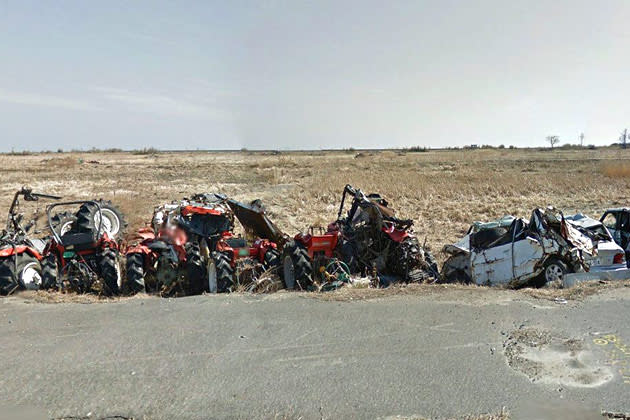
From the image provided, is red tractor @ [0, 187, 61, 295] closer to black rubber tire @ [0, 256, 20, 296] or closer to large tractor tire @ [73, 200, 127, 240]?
black rubber tire @ [0, 256, 20, 296]

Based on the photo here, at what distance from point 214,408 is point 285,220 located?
13.6 metres

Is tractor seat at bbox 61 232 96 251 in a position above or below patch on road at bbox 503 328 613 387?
above

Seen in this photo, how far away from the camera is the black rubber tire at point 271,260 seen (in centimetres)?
916

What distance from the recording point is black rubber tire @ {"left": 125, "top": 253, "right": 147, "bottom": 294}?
8.26 m

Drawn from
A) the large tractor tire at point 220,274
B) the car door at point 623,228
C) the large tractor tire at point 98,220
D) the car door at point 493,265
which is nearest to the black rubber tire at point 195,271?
the large tractor tire at point 220,274

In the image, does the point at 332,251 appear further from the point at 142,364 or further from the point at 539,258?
the point at 142,364

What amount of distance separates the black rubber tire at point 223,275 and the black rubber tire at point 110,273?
6.07ft

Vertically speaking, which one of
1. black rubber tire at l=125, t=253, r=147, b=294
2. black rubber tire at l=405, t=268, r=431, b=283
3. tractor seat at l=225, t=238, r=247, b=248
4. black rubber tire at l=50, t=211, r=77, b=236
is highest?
black rubber tire at l=50, t=211, r=77, b=236

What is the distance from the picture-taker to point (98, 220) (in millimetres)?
9680

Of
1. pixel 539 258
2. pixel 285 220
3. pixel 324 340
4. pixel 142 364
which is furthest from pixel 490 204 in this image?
pixel 142 364

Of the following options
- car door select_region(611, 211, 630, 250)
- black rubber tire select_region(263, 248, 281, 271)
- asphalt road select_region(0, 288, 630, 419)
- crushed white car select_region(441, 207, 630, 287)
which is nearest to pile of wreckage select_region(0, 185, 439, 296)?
black rubber tire select_region(263, 248, 281, 271)

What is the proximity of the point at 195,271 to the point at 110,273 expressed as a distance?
4.98 feet

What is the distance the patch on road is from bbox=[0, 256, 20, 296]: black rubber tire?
7.95m

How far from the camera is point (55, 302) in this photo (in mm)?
7031
